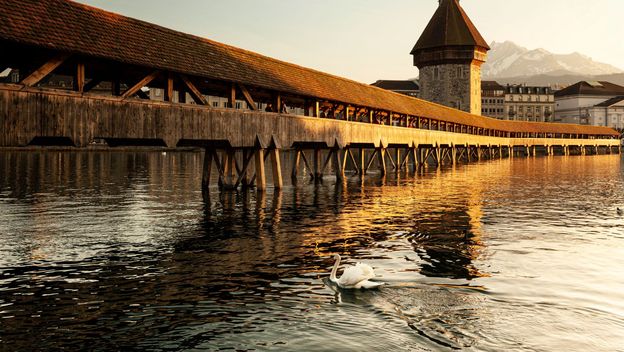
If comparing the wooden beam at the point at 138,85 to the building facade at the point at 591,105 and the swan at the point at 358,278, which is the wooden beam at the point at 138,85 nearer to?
the swan at the point at 358,278

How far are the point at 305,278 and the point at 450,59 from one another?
79.0 metres

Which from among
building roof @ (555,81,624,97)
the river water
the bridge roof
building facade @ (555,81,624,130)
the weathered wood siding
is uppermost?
building roof @ (555,81,624,97)

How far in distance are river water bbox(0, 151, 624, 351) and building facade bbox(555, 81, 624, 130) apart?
485ft

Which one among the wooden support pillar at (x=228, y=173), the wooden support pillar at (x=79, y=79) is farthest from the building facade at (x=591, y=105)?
the wooden support pillar at (x=79, y=79)

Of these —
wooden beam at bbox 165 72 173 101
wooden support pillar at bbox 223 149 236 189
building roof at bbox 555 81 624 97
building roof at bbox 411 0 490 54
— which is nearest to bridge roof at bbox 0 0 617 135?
wooden beam at bbox 165 72 173 101

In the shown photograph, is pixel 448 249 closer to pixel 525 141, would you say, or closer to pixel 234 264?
pixel 234 264

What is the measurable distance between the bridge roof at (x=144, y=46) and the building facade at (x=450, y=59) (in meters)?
55.0

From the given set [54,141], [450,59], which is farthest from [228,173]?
[450,59]

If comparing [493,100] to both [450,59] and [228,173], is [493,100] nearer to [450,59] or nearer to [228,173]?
[450,59]

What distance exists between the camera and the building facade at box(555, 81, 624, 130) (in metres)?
149

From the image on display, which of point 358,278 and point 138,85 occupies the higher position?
point 138,85

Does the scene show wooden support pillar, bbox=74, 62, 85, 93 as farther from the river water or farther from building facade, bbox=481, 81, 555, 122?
building facade, bbox=481, 81, 555, 122

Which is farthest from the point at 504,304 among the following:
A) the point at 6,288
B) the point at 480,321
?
the point at 6,288

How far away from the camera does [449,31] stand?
8388 cm
